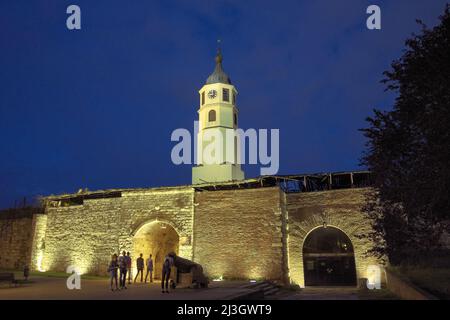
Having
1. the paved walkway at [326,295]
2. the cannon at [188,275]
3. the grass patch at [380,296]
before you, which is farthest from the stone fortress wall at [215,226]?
the cannon at [188,275]

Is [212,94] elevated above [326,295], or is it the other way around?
[212,94]

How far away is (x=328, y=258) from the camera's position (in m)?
17.2

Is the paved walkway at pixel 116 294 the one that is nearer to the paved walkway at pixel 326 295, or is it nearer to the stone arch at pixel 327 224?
the paved walkway at pixel 326 295

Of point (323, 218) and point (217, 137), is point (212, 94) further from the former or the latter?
point (323, 218)

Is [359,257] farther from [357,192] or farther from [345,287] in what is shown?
[357,192]

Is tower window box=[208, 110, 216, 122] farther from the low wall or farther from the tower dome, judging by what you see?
the low wall

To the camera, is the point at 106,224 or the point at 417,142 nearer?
the point at 417,142

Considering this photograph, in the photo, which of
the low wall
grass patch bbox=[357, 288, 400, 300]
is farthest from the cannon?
the low wall

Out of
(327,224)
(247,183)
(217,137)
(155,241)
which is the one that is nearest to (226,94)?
(217,137)

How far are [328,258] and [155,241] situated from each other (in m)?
9.49

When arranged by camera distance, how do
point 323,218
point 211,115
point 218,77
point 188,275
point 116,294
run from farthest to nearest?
1. point 218,77
2. point 211,115
3. point 323,218
4. point 188,275
5. point 116,294

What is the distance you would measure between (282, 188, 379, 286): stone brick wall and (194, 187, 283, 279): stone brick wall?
1.10m
